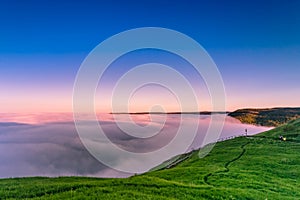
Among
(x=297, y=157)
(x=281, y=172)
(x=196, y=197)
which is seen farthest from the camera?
(x=297, y=157)

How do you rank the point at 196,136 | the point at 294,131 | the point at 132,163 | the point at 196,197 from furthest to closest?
1. the point at 196,136
2. the point at 132,163
3. the point at 294,131
4. the point at 196,197

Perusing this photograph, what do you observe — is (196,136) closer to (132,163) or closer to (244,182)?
(132,163)

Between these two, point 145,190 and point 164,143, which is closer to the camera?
point 145,190

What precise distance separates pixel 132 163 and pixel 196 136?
137 feet

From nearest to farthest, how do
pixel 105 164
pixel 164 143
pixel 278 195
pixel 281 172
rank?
pixel 278 195 < pixel 281 172 < pixel 105 164 < pixel 164 143

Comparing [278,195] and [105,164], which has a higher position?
[278,195]

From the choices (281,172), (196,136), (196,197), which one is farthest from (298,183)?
(196,136)

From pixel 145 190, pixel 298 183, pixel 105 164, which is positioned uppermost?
pixel 145 190

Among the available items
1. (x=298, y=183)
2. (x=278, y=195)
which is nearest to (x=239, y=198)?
(x=278, y=195)

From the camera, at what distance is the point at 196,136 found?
415ft

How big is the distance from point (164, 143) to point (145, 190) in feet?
324

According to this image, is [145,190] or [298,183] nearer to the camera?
[145,190]

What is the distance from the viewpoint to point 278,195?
2264 cm

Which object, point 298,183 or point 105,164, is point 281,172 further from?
point 105,164
